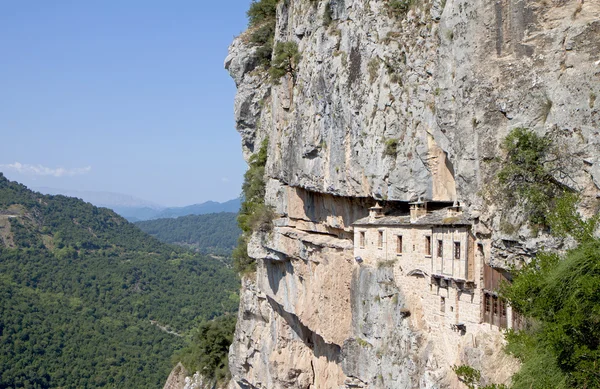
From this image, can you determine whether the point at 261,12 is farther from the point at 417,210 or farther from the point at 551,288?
the point at 551,288

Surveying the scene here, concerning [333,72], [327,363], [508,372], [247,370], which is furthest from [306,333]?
[508,372]

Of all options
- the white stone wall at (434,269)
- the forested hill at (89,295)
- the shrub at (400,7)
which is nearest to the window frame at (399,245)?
the white stone wall at (434,269)

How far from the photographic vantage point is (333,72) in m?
28.7

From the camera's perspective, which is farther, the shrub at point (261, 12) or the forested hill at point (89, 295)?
the forested hill at point (89, 295)

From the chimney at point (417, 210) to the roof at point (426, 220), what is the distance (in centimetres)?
20

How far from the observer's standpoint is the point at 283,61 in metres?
35.1

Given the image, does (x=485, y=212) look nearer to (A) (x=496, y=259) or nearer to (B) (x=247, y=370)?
(A) (x=496, y=259)

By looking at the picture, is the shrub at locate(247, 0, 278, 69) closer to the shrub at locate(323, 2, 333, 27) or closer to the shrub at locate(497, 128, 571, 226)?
the shrub at locate(323, 2, 333, 27)

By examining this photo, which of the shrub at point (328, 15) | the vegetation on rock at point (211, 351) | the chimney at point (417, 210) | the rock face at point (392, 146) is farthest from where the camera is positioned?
the vegetation on rock at point (211, 351)

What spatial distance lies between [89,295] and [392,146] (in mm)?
89495

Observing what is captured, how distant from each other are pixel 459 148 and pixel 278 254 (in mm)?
15847

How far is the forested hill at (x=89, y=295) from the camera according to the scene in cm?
7781

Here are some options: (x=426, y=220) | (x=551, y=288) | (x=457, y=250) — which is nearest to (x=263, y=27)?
(x=426, y=220)

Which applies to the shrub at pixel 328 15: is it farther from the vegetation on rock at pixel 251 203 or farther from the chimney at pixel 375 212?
the vegetation on rock at pixel 251 203
